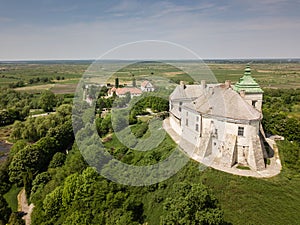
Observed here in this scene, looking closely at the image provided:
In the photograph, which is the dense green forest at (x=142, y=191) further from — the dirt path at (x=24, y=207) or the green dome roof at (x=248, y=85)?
the green dome roof at (x=248, y=85)

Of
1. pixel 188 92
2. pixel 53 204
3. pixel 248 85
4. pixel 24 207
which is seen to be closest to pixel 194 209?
pixel 53 204

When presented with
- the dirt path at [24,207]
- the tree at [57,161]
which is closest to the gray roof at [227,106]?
the tree at [57,161]

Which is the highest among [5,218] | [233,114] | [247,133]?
[233,114]

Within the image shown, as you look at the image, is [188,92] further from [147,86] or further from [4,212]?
[147,86]

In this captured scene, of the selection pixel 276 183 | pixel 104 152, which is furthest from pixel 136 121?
pixel 276 183

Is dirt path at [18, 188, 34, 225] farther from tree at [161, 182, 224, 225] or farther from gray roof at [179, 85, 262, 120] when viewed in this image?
gray roof at [179, 85, 262, 120]

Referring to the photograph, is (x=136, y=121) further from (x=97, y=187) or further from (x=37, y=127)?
(x=97, y=187)
